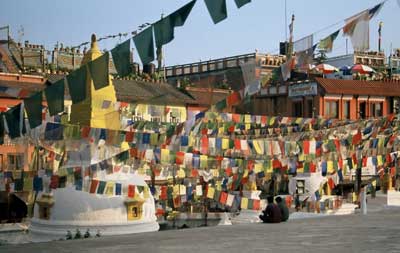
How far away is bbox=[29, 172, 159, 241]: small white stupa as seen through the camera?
18.1m

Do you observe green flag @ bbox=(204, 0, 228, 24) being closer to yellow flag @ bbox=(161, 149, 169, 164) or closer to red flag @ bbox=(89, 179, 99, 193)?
yellow flag @ bbox=(161, 149, 169, 164)

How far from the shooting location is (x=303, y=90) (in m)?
40.8

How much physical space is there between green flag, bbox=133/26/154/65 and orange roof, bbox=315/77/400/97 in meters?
28.9

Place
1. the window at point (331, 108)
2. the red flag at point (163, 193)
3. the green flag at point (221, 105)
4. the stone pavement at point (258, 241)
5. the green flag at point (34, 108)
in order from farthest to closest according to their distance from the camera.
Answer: the window at point (331, 108)
the red flag at point (163, 193)
the green flag at point (221, 105)
the green flag at point (34, 108)
the stone pavement at point (258, 241)

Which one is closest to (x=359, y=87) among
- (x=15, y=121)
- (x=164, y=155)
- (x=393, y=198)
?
(x=393, y=198)

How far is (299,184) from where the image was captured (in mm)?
30344

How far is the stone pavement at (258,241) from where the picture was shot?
1041cm

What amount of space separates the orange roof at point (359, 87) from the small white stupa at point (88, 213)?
22.8 m

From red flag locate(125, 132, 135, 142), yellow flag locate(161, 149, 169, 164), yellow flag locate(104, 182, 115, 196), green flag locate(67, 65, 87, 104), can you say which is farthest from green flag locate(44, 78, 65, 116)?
yellow flag locate(104, 182, 115, 196)

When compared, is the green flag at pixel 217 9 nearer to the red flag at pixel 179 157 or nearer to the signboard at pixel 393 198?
the red flag at pixel 179 157

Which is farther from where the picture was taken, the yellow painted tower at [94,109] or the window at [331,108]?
the window at [331,108]

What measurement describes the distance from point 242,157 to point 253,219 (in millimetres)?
4425

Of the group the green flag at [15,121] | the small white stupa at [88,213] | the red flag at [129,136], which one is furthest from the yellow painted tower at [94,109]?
the green flag at [15,121]

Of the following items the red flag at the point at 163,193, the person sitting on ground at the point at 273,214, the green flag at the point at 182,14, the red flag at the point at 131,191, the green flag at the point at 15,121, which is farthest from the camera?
the red flag at the point at 163,193
